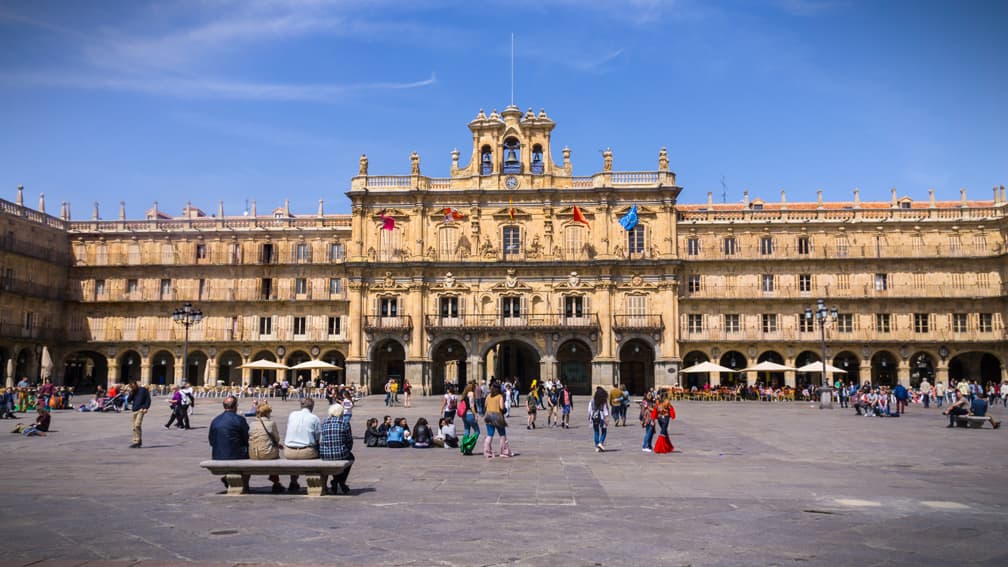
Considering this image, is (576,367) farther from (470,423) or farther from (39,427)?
(470,423)

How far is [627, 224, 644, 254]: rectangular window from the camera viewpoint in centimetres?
5525

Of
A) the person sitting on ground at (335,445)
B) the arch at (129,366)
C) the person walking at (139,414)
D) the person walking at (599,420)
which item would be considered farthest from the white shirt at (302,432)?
the arch at (129,366)

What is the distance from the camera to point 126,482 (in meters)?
Answer: 13.9

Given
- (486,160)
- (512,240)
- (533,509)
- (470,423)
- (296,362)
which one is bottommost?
(533,509)

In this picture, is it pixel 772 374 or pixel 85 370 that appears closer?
pixel 772 374

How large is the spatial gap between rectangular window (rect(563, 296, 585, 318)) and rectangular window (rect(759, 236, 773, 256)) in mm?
12826

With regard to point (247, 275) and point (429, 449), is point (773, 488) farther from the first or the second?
point (247, 275)

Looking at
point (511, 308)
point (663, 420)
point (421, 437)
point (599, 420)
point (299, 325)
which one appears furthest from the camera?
point (299, 325)

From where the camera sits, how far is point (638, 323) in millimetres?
54656

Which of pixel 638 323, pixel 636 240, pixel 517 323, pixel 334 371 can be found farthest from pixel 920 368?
pixel 334 371

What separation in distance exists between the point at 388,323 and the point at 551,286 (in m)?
10.8

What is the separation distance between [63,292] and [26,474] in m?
50.2

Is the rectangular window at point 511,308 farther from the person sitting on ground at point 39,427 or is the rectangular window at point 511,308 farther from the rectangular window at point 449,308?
the person sitting on ground at point 39,427

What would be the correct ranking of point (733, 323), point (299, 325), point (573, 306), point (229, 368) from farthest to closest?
point (229, 368) → point (299, 325) → point (733, 323) → point (573, 306)
